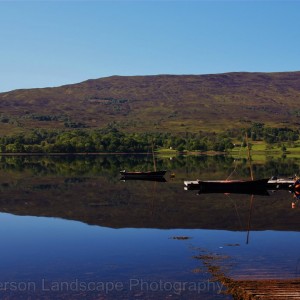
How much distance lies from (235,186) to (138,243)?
157 ft

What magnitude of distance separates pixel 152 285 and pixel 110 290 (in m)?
3.09

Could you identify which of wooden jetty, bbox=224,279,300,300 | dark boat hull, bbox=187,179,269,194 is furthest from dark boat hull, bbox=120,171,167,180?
wooden jetty, bbox=224,279,300,300

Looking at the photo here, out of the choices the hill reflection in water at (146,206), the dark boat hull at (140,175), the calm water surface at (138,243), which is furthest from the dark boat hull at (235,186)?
the dark boat hull at (140,175)

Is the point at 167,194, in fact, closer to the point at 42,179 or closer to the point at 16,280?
the point at 42,179

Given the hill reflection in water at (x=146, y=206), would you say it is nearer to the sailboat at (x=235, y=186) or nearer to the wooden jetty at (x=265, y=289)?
the sailboat at (x=235, y=186)

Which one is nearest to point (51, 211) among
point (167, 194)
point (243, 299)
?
point (167, 194)

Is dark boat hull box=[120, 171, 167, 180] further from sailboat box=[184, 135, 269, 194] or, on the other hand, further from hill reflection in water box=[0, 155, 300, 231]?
sailboat box=[184, 135, 269, 194]

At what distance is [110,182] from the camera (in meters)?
115

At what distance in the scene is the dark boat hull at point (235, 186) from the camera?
92781 millimetres

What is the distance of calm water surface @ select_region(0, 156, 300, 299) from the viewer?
34.7 m

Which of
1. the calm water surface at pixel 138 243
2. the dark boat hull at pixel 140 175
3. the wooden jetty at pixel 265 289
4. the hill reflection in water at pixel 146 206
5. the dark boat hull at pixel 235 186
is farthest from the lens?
the dark boat hull at pixel 140 175

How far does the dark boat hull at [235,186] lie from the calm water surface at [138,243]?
229 inches

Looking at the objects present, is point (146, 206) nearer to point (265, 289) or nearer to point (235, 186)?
point (235, 186)

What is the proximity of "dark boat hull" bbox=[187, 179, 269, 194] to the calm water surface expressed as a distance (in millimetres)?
5815
